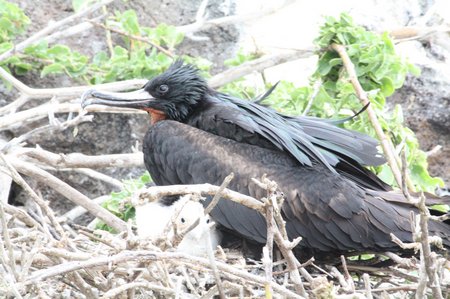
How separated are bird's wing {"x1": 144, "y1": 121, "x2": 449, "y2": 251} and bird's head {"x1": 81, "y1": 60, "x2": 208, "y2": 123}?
207mm

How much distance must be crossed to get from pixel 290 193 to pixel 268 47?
85.6 inches

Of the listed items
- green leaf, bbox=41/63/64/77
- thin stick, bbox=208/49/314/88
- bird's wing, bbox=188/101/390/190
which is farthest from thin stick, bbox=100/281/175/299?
green leaf, bbox=41/63/64/77

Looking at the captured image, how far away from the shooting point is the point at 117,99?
13.9ft

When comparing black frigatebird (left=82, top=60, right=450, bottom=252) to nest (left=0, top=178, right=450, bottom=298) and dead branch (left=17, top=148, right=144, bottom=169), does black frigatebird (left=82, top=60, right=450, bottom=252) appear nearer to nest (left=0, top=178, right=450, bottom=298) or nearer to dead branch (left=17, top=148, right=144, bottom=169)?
nest (left=0, top=178, right=450, bottom=298)

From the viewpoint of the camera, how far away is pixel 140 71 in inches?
197

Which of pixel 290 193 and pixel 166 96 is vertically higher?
pixel 166 96

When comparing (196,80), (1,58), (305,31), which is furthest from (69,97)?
A: (305,31)

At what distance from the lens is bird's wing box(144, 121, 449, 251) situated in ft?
12.1

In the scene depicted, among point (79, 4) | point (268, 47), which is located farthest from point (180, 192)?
point (268, 47)

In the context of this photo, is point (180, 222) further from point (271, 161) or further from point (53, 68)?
point (53, 68)

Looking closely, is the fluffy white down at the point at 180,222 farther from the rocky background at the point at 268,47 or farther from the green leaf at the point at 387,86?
the rocky background at the point at 268,47

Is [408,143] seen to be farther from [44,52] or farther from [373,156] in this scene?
[44,52]

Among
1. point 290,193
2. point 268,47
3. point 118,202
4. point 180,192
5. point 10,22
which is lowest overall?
point 118,202

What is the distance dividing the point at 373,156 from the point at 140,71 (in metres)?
1.37
